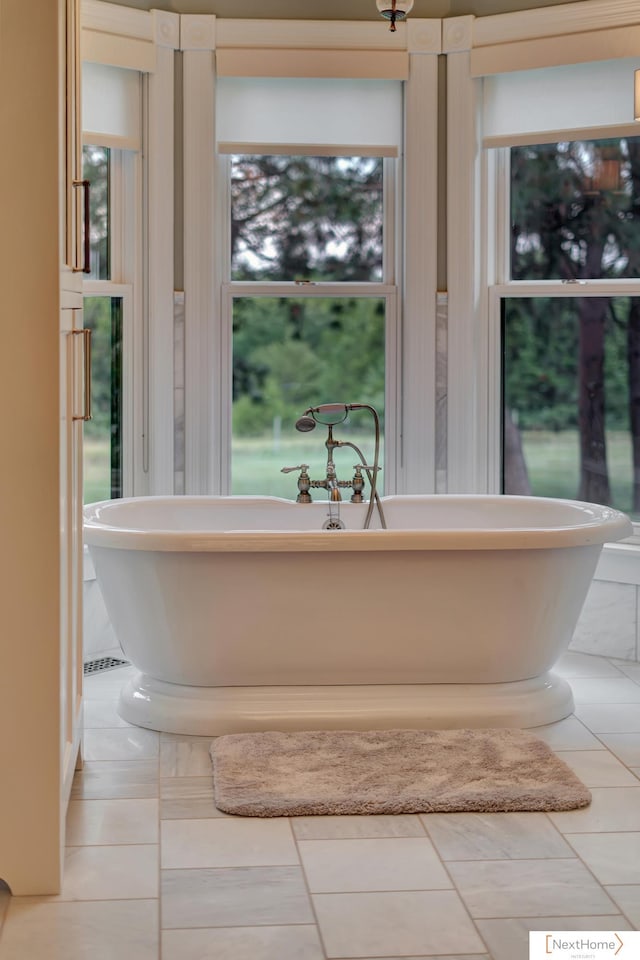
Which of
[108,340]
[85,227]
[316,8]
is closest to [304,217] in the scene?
[316,8]

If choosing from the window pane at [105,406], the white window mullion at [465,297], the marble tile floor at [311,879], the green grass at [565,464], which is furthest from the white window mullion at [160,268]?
the marble tile floor at [311,879]

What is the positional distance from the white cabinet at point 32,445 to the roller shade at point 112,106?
1.92m

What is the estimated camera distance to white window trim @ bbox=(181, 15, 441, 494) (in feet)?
14.7

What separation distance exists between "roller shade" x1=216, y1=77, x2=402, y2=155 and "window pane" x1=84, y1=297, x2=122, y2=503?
85 centimetres

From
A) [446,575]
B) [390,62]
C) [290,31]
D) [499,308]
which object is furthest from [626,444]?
[290,31]

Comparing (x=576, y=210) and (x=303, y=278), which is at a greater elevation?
(x=576, y=210)

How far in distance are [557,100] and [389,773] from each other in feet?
9.04

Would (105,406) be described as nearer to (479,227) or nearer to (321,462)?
(321,462)

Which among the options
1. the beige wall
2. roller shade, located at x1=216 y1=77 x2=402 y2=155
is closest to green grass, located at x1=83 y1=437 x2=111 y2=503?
roller shade, located at x1=216 y1=77 x2=402 y2=155

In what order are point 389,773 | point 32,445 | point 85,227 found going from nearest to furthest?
point 32,445 → point 85,227 → point 389,773

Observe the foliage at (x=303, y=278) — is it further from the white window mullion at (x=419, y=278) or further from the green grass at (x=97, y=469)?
the green grass at (x=97, y=469)

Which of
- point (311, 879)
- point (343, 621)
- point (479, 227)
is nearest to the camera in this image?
point (311, 879)

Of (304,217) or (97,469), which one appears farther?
(304,217)

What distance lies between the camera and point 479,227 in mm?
4598
